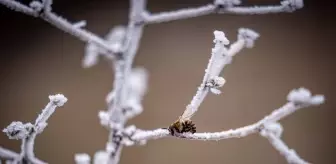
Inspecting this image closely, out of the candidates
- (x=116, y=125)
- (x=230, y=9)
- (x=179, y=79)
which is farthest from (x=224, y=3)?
(x=179, y=79)

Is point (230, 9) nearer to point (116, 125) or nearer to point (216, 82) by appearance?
point (216, 82)

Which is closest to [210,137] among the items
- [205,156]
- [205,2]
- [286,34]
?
[205,156]

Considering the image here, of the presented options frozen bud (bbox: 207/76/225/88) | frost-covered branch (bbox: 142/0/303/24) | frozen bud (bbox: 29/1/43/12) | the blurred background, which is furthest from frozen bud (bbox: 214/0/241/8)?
the blurred background

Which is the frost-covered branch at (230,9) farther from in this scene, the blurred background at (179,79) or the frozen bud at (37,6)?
the blurred background at (179,79)

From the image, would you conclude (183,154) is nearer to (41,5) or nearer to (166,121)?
(166,121)

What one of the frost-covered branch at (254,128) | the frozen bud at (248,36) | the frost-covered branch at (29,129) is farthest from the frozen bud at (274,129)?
the frost-covered branch at (29,129)
